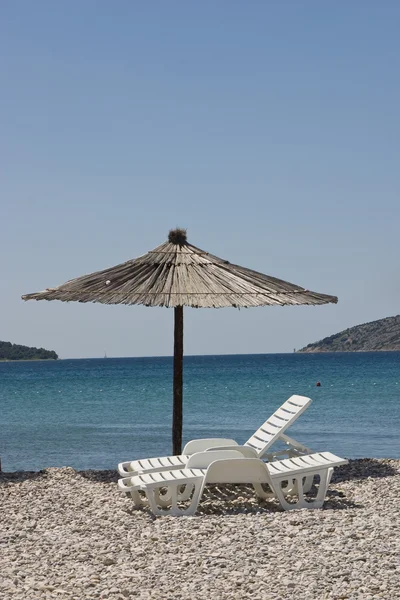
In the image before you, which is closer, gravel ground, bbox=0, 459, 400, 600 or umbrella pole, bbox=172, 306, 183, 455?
gravel ground, bbox=0, 459, 400, 600

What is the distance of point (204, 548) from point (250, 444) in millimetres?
2866

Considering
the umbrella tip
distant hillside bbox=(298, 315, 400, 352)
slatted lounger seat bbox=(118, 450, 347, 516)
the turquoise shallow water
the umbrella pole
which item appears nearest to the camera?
slatted lounger seat bbox=(118, 450, 347, 516)

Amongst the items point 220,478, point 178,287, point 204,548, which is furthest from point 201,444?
point 204,548

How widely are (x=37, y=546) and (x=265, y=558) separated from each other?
4.82 ft

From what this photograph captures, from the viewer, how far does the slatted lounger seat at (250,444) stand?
7.14m

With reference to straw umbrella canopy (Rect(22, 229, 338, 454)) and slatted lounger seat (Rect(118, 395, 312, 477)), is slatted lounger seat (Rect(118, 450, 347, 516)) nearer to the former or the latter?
slatted lounger seat (Rect(118, 395, 312, 477))

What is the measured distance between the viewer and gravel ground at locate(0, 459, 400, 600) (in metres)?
4.38

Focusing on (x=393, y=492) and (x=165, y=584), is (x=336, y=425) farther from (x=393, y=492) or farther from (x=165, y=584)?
(x=165, y=584)

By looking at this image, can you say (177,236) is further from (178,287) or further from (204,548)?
(204,548)

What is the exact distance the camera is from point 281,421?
7859mm

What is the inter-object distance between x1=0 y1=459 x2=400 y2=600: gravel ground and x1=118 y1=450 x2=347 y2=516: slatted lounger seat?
0.48ft

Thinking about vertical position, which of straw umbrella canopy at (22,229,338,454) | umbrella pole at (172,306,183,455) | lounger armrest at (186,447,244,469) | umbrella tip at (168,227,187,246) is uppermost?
umbrella tip at (168,227,187,246)

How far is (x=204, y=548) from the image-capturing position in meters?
5.18

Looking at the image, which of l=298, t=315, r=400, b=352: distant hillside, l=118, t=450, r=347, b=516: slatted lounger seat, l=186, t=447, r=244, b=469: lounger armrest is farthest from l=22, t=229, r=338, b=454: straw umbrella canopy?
l=298, t=315, r=400, b=352: distant hillside
